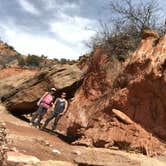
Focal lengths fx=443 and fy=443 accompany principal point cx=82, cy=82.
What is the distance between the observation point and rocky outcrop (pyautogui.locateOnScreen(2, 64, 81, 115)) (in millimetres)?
18406

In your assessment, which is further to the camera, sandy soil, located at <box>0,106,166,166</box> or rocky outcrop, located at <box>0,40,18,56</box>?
rocky outcrop, located at <box>0,40,18,56</box>

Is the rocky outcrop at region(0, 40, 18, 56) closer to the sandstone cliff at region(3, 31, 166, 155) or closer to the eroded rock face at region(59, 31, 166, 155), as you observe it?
the sandstone cliff at region(3, 31, 166, 155)

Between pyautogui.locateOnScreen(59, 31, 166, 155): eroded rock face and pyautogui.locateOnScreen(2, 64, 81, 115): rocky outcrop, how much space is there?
4.16 meters

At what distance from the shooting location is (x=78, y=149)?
11.8 metres

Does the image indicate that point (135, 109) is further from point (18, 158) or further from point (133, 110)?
point (18, 158)

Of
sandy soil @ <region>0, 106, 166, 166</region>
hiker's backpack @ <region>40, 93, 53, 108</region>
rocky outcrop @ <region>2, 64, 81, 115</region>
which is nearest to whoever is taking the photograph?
sandy soil @ <region>0, 106, 166, 166</region>

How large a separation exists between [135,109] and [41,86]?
718 cm

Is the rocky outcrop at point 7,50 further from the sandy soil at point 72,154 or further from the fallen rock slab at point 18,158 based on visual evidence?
the fallen rock slab at point 18,158

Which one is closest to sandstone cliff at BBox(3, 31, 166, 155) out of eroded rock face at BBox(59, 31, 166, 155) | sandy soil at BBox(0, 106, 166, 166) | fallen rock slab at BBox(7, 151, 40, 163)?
eroded rock face at BBox(59, 31, 166, 155)

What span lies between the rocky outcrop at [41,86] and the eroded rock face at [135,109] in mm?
4159

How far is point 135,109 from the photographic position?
12.5 m

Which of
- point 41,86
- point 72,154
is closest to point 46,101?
point 41,86

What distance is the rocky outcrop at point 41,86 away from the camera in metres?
18.4

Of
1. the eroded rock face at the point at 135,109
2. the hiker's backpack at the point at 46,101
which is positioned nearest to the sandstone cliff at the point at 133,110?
the eroded rock face at the point at 135,109
